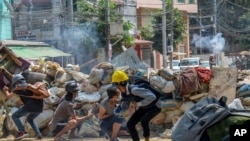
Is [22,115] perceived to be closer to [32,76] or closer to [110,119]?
[32,76]

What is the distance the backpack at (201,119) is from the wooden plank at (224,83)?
4.93 meters

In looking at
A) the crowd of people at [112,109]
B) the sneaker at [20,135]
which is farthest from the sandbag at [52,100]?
the sneaker at [20,135]

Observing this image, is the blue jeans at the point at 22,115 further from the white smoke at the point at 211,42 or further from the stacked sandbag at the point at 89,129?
the white smoke at the point at 211,42

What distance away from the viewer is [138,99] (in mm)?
6914

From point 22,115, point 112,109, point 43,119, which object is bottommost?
point 43,119

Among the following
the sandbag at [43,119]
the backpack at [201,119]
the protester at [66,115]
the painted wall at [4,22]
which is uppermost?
the painted wall at [4,22]

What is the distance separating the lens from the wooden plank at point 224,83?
902 cm

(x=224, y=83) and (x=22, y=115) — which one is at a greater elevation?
(x=224, y=83)

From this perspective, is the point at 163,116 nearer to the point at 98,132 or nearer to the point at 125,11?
the point at 98,132

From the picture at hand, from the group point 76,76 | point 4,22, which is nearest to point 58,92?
point 76,76

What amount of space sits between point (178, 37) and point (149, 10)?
544 cm

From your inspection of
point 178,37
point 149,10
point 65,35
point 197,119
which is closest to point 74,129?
point 197,119

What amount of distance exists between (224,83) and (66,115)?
9.62 feet

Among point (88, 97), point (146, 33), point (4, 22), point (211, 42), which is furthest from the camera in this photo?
point (211, 42)
